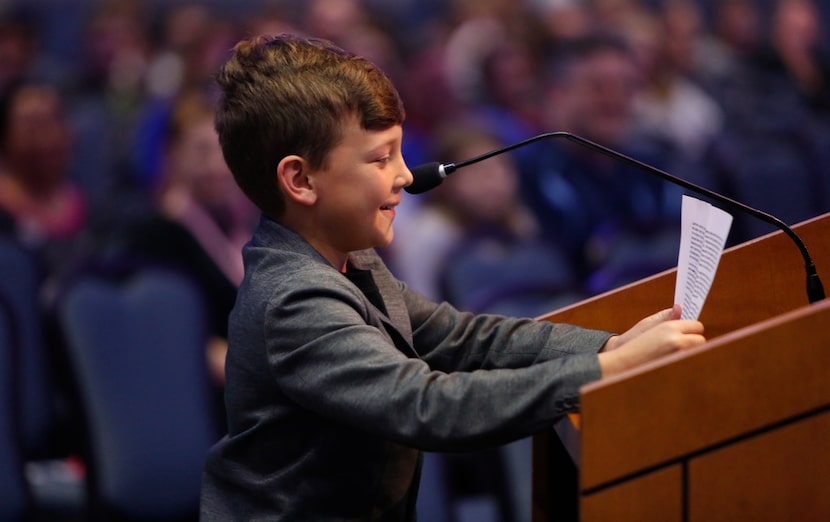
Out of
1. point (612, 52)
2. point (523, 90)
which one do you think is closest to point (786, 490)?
point (612, 52)

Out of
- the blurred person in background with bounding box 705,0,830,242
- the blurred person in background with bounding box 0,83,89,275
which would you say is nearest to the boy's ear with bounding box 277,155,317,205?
the blurred person in background with bounding box 705,0,830,242

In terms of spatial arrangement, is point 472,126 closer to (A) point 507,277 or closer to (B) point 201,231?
(A) point 507,277

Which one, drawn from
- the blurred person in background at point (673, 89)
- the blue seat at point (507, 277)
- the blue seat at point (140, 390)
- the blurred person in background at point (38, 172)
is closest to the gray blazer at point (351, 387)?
the blue seat at point (507, 277)

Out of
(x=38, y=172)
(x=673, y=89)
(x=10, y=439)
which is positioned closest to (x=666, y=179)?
(x=10, y=439)

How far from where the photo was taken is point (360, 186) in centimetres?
128

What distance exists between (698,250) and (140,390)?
65.7 inches

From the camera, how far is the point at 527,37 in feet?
18.2

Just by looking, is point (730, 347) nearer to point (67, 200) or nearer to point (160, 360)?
point (160, 360)

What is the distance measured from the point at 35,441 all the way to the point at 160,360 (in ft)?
1.53

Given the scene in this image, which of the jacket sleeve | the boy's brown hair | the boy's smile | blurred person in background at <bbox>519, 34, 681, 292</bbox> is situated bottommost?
the jacket sleeve

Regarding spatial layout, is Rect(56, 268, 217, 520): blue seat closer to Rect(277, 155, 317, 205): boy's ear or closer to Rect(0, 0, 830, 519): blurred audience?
Rect(0, 0, 830, 519): blurred audience

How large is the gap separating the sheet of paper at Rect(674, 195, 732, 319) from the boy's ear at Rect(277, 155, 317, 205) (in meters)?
0.42

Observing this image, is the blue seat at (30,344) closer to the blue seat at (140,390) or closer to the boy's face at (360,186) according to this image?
the blue seat at (140,390)

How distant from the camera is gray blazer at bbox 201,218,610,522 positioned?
1.11 metres
